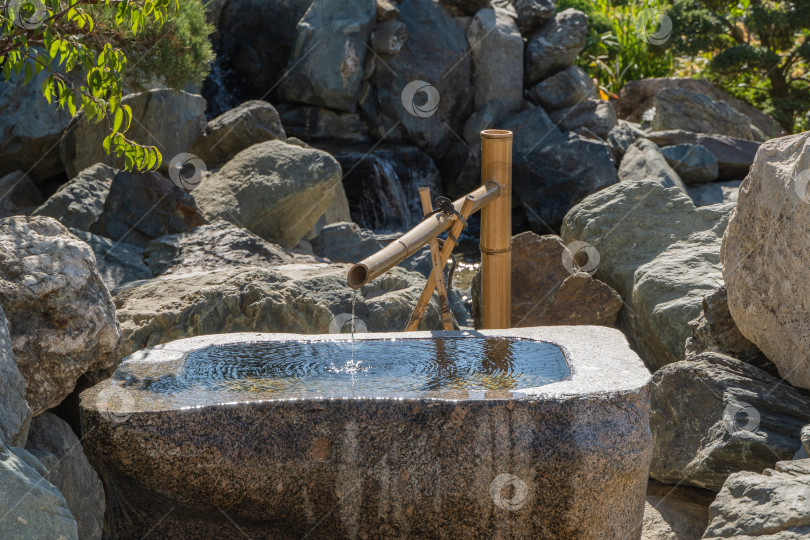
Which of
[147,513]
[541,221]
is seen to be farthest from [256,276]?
[541,221]

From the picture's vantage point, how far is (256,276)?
4.31 m

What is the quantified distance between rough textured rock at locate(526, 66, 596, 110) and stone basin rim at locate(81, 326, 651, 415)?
800 centimetres

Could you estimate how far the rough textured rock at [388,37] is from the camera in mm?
10398

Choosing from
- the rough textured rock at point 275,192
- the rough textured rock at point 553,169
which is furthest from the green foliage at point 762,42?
the rough textured rock at point 275,192

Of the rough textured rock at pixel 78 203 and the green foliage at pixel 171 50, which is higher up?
the green foliage at pixel 171 50

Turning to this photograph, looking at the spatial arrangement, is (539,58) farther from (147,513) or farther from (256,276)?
(147,513)

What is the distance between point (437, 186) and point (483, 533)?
8245 mm

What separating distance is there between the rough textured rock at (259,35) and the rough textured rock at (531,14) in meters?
2.79

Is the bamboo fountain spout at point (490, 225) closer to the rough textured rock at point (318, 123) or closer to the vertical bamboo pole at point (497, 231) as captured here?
the vertical bamboo pole at point (497, 231)

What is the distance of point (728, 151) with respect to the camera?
9469 mm

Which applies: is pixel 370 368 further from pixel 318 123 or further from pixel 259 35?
pixel 259 35

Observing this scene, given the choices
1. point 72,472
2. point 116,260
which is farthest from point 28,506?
point 116,260

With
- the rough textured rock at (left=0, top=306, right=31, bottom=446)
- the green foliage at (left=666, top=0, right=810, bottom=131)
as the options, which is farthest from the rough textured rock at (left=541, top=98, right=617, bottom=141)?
the rough textured rock at (left=0, top=306, right=31, bottom=446)

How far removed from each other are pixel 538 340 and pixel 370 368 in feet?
2.23
